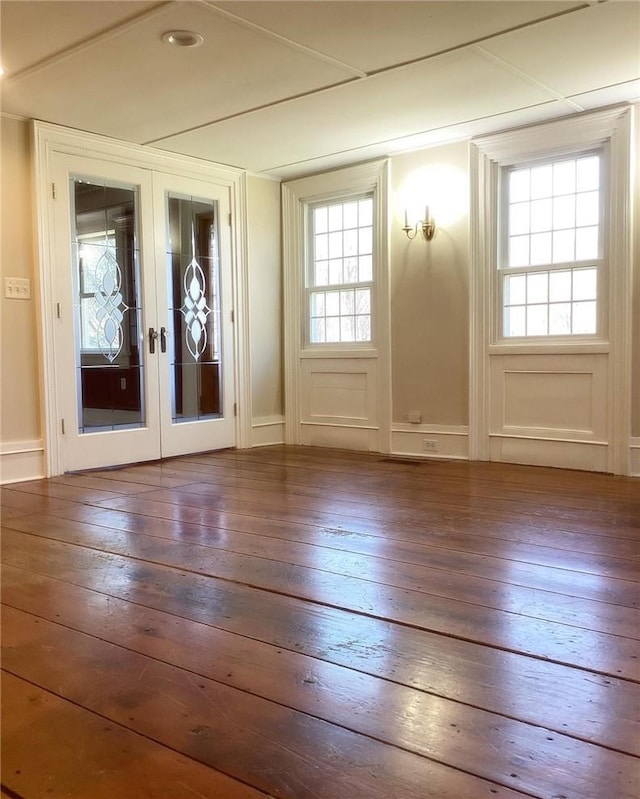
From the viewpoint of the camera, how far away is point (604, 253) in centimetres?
443

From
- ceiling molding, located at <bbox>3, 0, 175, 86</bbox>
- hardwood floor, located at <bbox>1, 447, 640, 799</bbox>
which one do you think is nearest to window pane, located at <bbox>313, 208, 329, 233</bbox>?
ceiling molding, located at <bbox>3, 0, 175, 86</bbox>

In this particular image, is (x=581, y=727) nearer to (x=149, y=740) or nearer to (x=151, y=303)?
(x=149, y=740)

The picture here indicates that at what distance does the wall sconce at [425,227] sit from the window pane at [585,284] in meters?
1.12

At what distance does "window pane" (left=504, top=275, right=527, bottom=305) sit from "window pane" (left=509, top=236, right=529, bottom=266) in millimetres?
104

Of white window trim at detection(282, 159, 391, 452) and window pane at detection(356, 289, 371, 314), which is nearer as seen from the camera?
white window trim at detection(282, 159, 391, 452)

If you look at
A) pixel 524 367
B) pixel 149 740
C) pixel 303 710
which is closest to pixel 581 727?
pixel 303 710

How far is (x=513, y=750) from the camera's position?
136 cm

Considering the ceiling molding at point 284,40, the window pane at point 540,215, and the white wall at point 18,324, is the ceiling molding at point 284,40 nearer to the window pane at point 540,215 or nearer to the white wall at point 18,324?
the window pane at point 540,215

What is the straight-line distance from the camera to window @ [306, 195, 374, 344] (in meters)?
5.67

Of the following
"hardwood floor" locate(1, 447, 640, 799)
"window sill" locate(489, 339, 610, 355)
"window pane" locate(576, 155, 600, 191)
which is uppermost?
"window pane" locate(576, 155, 600, 191)

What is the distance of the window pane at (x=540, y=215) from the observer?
471 cm

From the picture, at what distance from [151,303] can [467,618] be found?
12.4 ft

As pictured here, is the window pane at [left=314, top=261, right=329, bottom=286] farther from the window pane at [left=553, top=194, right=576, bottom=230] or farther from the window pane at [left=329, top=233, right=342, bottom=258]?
the window pane at [left=553, top=194, right=576, bottom=230]

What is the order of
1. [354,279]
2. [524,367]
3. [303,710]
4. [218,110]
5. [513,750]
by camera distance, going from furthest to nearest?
[354,279]
[524,367]
[218,110]
[303,710]
[513,750]
